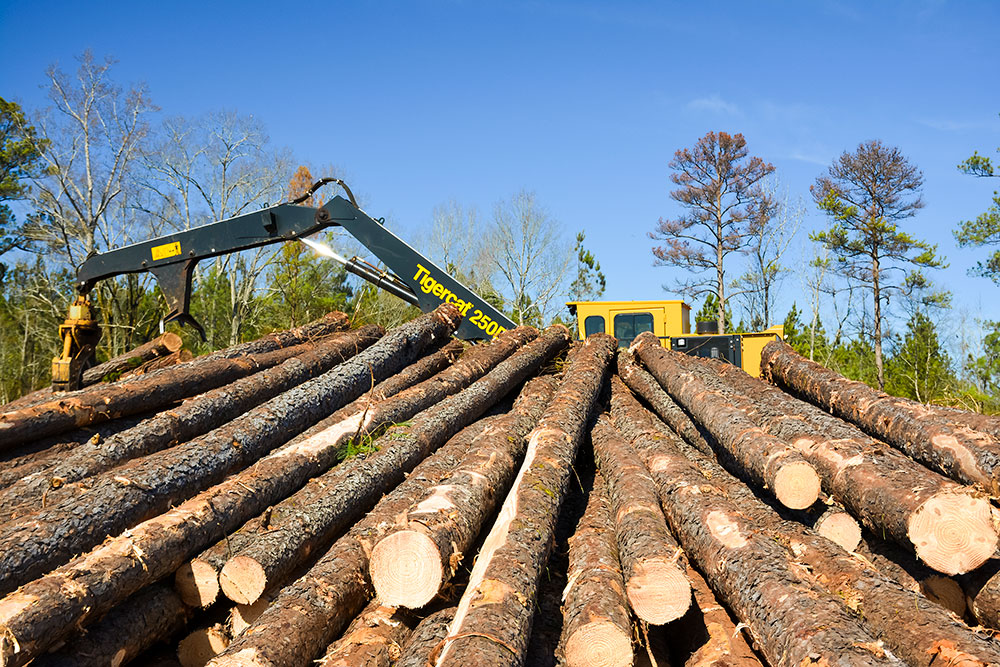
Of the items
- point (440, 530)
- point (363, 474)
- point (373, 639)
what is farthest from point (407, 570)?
point (363, 474)

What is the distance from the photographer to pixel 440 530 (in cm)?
391

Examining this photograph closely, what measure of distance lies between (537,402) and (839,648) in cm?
433

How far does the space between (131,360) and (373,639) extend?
7.46 meters

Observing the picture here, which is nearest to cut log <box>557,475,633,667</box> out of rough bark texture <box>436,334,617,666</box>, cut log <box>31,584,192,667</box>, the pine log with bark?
rough bark texture <box>436,334,617,666</box>

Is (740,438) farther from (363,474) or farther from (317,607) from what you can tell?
(317,607)

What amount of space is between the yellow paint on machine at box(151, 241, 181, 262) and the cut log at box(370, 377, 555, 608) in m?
5.39

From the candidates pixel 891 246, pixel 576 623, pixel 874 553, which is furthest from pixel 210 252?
pixel 891 246

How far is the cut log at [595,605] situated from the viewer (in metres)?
3.36

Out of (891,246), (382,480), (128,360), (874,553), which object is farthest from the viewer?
(891,246)

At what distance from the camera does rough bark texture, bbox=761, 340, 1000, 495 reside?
4896 millimetres

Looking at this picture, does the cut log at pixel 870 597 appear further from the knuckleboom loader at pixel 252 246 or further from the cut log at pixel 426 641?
the knuckleboom loader at pixel 252 246

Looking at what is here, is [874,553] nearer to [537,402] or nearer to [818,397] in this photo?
[818,397]

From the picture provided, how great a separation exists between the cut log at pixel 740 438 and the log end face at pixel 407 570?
246cm

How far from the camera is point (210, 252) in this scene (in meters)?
8.70
